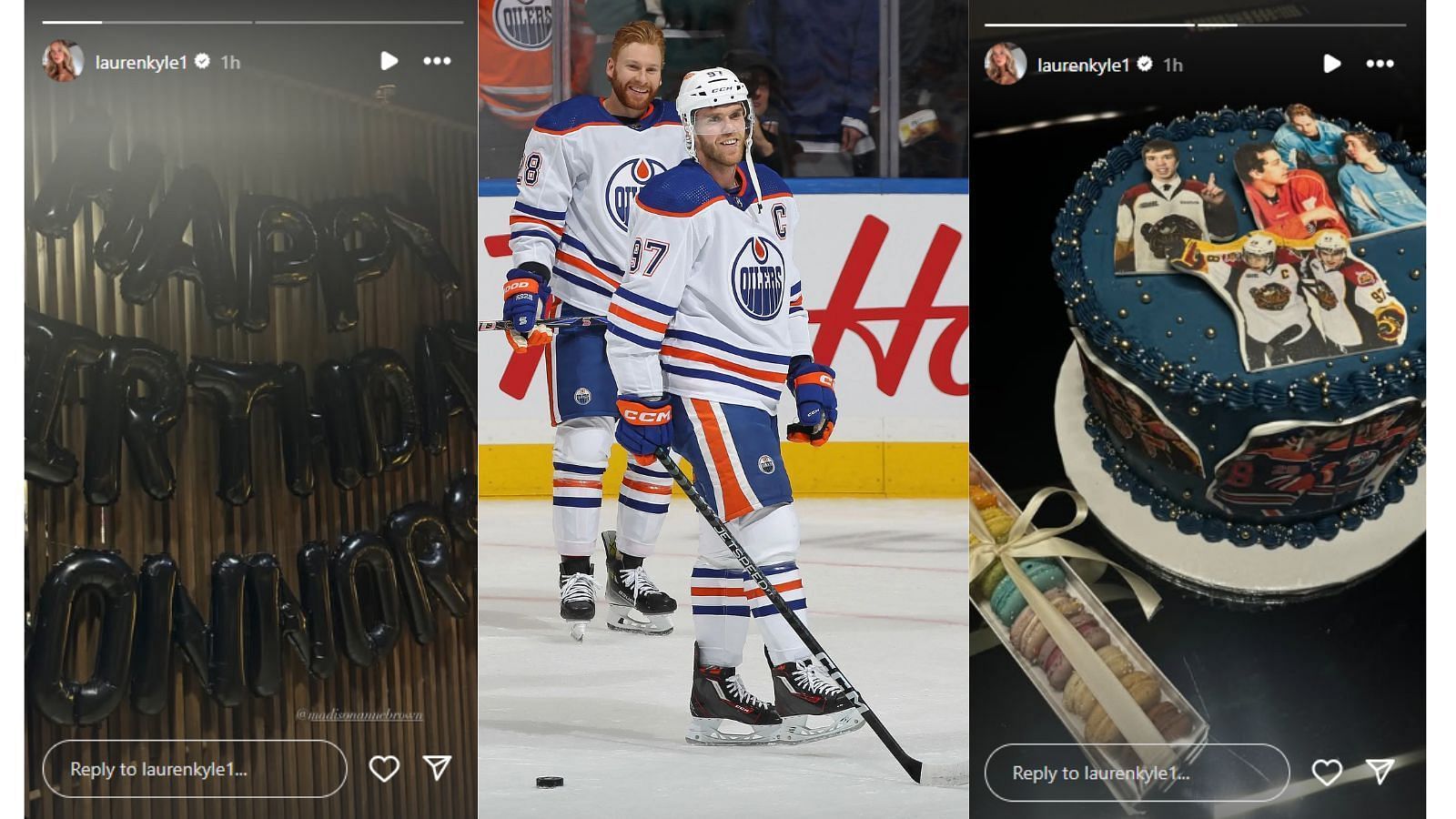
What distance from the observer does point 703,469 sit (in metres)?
3.02

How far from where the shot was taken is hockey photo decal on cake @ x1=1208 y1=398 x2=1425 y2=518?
3.08 meters

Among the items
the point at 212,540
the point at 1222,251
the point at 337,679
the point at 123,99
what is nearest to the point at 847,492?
the point at 1222,251

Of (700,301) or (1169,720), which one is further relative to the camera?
(1169,720)

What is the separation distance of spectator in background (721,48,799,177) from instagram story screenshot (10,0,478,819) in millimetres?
610

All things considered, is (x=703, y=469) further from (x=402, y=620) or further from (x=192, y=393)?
(x=192, y=393)

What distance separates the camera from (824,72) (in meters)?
3.12

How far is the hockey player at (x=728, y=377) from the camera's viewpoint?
2.97 meters

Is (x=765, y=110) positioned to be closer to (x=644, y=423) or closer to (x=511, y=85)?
(x=511, y=85)

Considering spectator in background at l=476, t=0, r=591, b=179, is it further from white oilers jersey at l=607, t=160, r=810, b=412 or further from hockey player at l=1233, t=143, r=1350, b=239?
hockey player at l=1233, t=143, r=1350, b=239

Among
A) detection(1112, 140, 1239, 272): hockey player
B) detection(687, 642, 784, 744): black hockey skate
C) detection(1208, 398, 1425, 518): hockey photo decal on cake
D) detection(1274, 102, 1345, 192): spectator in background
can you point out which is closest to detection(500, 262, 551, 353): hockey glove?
detection(687, 642, 784, 744): black hockey skate

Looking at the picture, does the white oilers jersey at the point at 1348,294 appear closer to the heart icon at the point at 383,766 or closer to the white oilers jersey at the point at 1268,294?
the white oilers jersey at the point at 1268,294

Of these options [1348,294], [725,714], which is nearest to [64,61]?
[725,714]

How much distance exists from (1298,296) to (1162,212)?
35cm

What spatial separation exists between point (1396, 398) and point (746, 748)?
1645 mm
